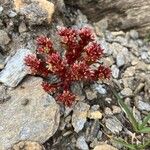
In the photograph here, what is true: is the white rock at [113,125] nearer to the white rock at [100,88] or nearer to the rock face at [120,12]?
the white rock at [100,88]

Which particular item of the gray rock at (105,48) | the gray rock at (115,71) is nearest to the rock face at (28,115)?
the gray rock at (115,71)

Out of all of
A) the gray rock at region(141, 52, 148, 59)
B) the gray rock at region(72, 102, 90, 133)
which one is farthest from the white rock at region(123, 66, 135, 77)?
the gray rock at region(72, 102, 90, 133)

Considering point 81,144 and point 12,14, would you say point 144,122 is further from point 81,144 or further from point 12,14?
point 12,14

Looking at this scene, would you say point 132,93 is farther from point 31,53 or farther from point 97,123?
point 31,53

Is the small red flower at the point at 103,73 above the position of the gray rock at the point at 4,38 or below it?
below

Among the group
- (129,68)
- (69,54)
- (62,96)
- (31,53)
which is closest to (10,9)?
(31,53)
